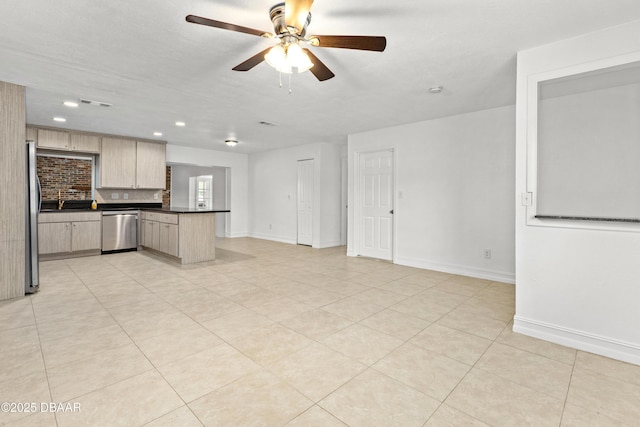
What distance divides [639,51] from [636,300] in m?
1.81

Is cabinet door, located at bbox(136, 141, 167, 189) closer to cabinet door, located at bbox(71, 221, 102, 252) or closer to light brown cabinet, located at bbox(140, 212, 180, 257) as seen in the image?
light brown cabinet, located at bbox(140, 212, 180, 257)

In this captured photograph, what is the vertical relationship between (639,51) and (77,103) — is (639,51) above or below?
below

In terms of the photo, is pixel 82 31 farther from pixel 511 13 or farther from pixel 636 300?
pixel 636 300

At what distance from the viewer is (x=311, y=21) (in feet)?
7.41

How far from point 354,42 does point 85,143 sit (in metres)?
6.25

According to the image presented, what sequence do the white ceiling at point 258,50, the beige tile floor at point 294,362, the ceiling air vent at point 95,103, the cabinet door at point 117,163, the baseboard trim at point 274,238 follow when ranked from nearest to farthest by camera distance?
the beige tile floor at point 294,362 < the white ceiling at point 258,50 < the ceiling air vent at point 95,103 < the cabinet door at point 117,163 < the baseboard trim at point 274,238

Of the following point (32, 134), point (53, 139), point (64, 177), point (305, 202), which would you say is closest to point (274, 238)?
point (305, 202)

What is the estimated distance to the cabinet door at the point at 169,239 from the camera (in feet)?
17.1

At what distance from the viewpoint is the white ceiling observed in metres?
2.10

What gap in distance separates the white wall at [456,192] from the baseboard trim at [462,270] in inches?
0.5

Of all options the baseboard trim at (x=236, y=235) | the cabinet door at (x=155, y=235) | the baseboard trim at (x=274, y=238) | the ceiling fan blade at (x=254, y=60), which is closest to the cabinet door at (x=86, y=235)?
the cabinet door at (x=155, y=235)

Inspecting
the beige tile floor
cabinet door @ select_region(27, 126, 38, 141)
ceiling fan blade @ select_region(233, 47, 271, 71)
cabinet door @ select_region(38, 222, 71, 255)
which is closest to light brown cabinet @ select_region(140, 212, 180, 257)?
cabinet door @ select_region(38, 222, 71, 255)

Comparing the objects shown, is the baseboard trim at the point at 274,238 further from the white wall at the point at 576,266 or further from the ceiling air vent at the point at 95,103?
the white wall at the point at 576,266

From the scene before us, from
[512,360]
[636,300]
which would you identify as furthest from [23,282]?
[636,300]
